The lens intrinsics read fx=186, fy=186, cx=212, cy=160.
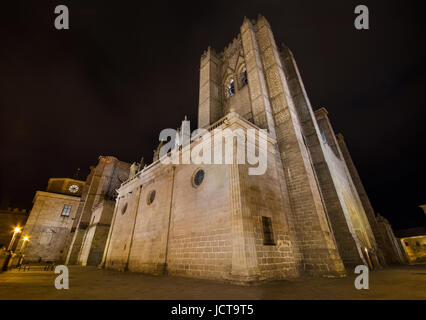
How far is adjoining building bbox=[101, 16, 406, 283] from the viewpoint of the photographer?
7.91 meters

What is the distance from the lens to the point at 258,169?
32.4ft

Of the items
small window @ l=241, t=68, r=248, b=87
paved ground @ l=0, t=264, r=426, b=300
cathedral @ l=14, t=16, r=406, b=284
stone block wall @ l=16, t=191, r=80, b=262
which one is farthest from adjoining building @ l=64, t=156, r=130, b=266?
small window @ l=241, t=68, r=248, b=87

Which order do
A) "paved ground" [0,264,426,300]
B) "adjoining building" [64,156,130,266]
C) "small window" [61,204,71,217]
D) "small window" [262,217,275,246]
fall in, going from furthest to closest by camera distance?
1. "small window" [61,204,71,217]
2. "adjoining building" [64,156,130,266]
3. "small window" [262,217,275,246]
4. "paved ground" [0,264,426,300]

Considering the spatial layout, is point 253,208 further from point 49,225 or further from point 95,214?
point 49,225

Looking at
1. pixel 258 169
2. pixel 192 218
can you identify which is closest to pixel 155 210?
pixel 192 218

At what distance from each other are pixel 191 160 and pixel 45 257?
28.3 m

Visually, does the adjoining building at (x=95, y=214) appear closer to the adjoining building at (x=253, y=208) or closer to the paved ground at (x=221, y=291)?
the adjoining building at (x=253, y=208)

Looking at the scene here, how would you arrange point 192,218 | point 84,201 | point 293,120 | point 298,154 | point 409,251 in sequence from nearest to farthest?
point 192,218 < point 298,154 < point 293,120 < point 84,201 < point 409,251

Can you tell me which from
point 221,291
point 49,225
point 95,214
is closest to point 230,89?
point 221,291

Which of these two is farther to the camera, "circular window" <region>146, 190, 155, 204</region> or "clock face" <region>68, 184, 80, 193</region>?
"clock face" <region>68, 184, 80, 193</region>

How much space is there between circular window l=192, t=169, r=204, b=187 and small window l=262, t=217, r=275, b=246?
12.7 feet

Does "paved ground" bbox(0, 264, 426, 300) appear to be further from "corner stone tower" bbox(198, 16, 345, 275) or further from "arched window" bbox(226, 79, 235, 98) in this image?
"arched window" bbox(226, 79, 235, 98)
